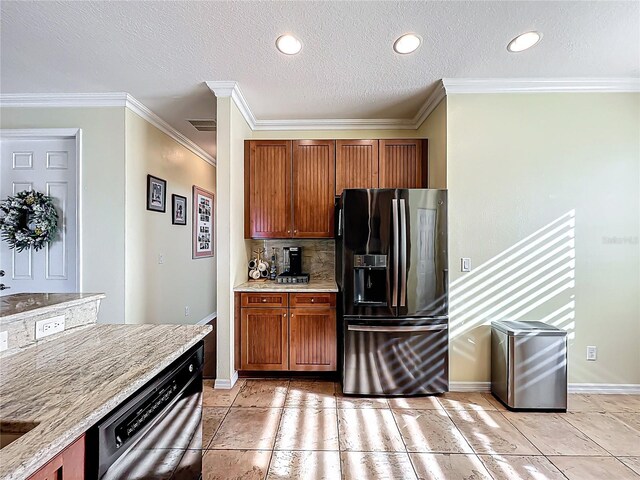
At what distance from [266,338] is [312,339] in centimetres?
44

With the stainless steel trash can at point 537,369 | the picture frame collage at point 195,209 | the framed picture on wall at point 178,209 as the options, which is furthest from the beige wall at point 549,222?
the framed picture on wall at point 178,209

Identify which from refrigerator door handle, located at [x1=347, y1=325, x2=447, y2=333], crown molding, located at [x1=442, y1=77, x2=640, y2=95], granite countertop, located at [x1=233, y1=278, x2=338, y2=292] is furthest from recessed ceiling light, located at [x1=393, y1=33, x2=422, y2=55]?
refrigerator door handle, located at [x1=347, y1=325, x2=447, y2=333]

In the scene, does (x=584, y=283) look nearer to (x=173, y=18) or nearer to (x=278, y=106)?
(x=278, y=106)

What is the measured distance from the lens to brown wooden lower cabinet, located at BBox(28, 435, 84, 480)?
71 cm

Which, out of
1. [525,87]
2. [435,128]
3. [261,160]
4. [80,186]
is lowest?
[80,186]

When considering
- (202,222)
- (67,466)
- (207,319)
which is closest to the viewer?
(67,466)

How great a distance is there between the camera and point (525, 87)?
2.83 metres

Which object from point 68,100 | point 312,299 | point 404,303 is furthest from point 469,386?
point 68,100

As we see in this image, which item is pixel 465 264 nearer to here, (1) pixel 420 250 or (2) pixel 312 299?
(1) pixel 420 250

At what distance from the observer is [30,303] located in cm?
140

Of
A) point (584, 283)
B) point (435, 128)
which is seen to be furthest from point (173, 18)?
point (584, 283)

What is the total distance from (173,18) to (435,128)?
2.38 metres

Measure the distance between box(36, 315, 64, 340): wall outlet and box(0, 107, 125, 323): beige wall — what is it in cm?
187

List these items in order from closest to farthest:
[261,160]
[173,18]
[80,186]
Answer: [173,18]
[80,186]
[261,160]
